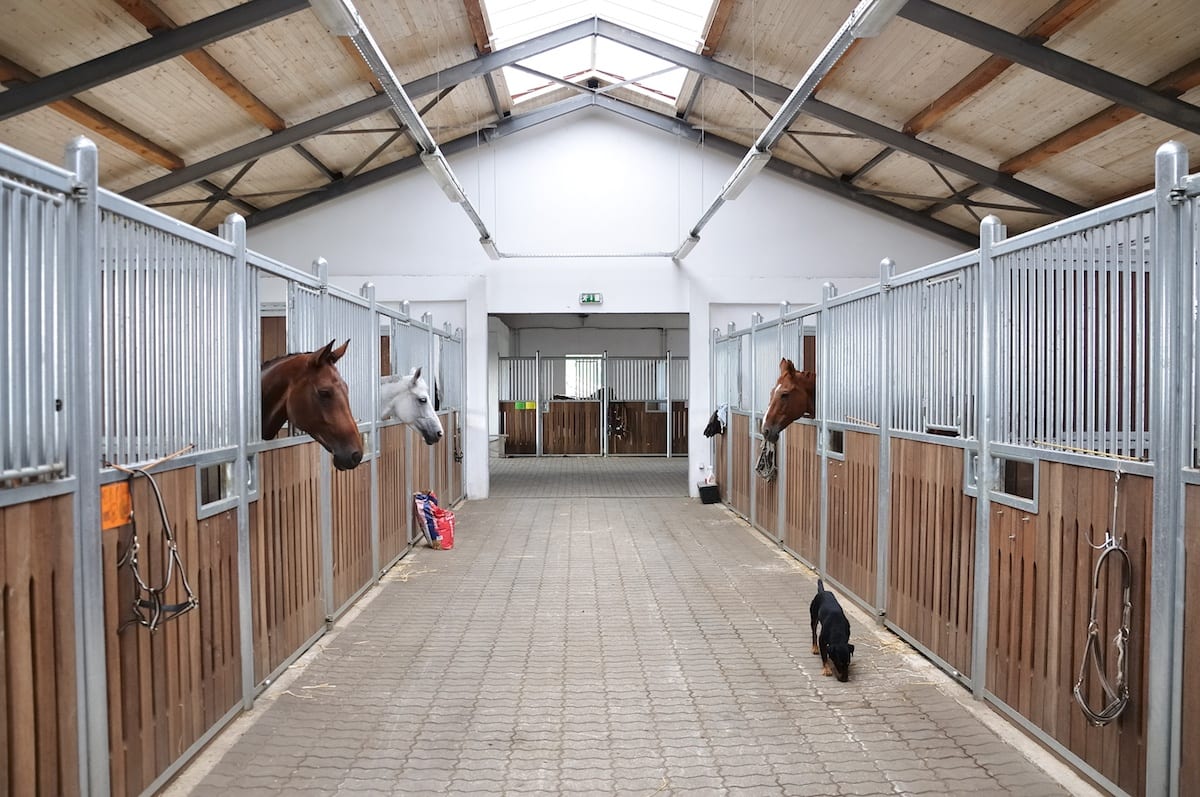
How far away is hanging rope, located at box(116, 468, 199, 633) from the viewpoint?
2.06 metres

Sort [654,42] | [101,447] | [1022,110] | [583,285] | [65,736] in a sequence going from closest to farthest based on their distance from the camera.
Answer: [65,736]
[101,447]
[1022,110]
[654,42]
[583,285]

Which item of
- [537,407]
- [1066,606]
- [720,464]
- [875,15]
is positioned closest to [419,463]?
[720,464]

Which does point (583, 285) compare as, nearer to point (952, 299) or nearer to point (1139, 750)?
point (952, 299)

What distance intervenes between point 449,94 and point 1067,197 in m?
6.84

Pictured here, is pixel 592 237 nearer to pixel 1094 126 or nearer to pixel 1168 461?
pixel 1094 126

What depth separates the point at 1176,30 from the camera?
5000 mm

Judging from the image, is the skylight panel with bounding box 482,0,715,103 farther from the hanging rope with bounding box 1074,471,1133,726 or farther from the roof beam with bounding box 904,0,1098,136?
the hanging rope with bounding box 1074,471,1133,726

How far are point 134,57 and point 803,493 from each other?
571cm

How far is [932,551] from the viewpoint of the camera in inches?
134

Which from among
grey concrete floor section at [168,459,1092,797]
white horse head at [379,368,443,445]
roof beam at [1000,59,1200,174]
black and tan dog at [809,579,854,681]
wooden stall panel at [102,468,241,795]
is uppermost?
roof beam at [1000,59,1200,174]

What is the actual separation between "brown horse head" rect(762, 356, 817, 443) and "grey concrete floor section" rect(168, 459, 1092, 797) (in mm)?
1008

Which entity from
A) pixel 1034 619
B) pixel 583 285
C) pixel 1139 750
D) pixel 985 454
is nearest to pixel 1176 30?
pixel 985 454

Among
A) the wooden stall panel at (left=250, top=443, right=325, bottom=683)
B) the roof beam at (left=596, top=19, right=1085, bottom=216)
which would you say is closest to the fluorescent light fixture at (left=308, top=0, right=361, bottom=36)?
the wooden stall panel at (left=250, top=443, right=325, bottom=683)

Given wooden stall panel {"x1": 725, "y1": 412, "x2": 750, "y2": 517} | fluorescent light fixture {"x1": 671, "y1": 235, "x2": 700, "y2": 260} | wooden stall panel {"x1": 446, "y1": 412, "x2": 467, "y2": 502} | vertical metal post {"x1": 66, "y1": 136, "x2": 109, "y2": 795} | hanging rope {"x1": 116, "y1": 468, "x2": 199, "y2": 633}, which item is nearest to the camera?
vertical metal post {"x1": 66, "y1": 136, "x2": 109, "y2": 795}
